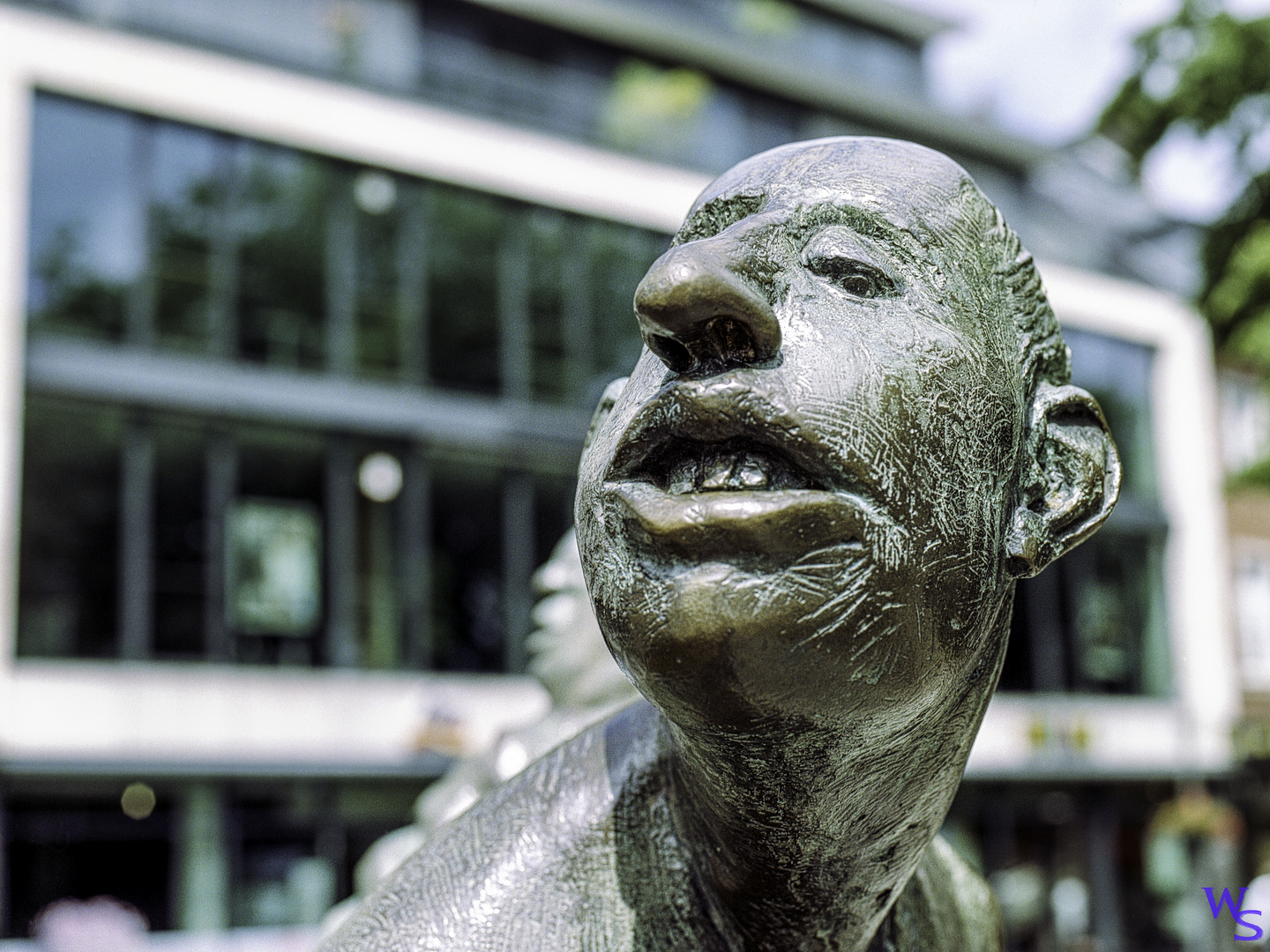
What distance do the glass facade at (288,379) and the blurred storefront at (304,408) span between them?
0.03 m

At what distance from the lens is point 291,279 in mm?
14469

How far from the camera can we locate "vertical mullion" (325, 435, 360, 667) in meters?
14.2

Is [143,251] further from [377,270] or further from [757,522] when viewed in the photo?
[757,522]

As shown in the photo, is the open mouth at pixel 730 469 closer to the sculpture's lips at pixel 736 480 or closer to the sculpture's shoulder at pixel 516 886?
the sculpture's lips at pixel 736 480

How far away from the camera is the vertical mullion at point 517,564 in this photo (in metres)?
15.3

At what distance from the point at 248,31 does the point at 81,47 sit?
197 centimetres

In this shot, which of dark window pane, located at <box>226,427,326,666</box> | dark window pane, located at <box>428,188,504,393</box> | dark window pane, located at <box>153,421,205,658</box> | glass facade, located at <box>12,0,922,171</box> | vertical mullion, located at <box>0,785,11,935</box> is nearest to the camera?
vertical mullion, located at <box>0,785,11,935</box>

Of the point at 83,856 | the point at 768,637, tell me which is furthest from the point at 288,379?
the point at 768,637

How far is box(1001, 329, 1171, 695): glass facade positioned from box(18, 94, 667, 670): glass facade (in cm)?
749

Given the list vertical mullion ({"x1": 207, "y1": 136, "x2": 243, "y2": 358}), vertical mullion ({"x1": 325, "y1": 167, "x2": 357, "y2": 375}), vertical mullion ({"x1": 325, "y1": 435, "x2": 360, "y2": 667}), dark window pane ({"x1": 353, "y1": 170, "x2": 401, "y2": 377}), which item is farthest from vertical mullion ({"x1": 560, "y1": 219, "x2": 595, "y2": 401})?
vertical mullion ({"x1": 207, "y1": 136, "x2": 243, "y2": 358})

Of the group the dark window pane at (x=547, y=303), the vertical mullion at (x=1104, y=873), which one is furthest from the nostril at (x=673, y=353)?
the vertical mullion at (x=1104, y=873)

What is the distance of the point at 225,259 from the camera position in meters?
13.9

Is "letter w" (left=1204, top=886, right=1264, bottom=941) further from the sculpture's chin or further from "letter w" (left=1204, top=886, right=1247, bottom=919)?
the sculpture's chin

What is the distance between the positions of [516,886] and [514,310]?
1503 centimetres
